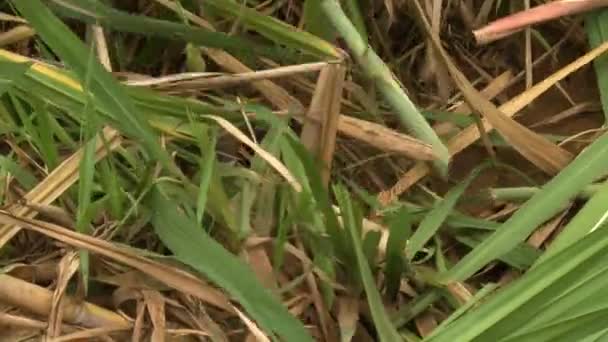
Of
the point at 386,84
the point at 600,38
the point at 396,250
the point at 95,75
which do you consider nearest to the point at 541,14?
the point at 600,38

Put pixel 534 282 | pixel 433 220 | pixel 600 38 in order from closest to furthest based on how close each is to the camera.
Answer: pixel 534 282, pixel 433 220, pixel 600 38

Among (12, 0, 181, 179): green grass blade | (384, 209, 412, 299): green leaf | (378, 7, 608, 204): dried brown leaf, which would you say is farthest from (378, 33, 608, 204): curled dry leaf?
(12, 0, 181, 179): green grass blade

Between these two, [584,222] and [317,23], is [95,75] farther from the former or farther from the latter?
[584,222]

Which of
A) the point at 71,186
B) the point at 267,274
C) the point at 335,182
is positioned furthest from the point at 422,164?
the point at 71,186

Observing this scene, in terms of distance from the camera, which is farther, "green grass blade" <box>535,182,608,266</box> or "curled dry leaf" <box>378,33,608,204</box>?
"curled dry leaf" <box>378,33,608,204</box>

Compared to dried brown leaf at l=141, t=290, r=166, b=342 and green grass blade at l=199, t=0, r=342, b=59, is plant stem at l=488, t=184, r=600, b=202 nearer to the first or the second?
green grass blade at l=199, t=0, r=342, b=59

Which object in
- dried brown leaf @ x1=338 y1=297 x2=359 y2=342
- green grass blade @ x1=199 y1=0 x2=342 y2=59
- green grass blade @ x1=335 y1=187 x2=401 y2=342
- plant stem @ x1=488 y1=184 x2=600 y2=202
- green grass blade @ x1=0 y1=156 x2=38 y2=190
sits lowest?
dried brown leaf @ x1=338 y1=297 x2=359 y2=342
